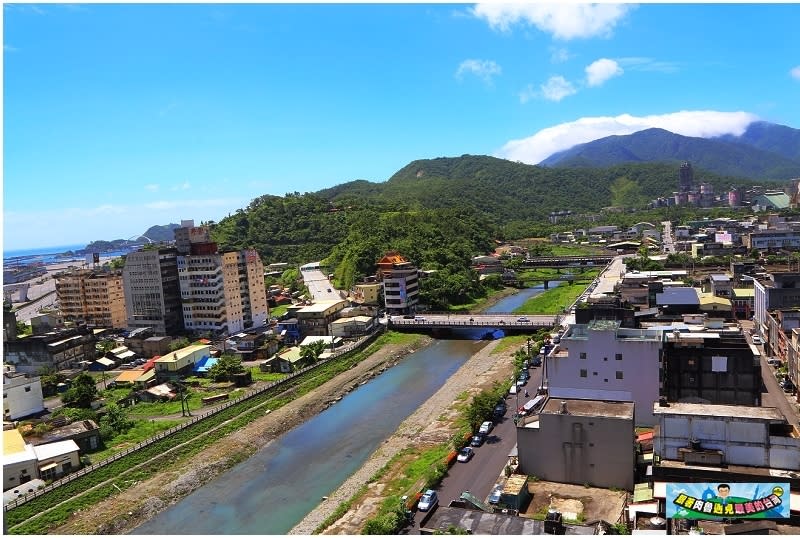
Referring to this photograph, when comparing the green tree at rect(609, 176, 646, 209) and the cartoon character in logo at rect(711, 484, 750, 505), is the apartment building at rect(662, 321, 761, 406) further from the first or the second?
the green tree at rect(609, 176, 646, 209)

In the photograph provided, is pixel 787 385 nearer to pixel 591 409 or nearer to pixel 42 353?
pixel 591 409

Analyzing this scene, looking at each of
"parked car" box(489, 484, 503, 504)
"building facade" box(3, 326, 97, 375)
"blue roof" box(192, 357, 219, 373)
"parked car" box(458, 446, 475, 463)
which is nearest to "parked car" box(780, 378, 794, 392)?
"parked car" box(458, 446, 475, 463)

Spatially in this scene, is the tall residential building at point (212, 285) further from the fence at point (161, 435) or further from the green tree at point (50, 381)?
the green tree at point (50, 381)

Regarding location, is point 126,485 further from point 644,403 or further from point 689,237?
point 689,237

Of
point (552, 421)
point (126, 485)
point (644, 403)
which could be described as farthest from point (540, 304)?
point (126, 485)

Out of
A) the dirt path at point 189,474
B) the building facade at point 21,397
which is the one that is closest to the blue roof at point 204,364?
the dirt path at point 189,474

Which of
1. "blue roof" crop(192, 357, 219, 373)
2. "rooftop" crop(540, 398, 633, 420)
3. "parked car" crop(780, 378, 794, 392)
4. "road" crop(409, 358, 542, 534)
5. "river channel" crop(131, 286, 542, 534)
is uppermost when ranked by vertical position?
"rooftop" crop(540, 398, 633, 420)
